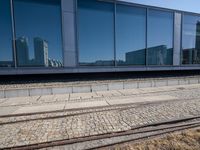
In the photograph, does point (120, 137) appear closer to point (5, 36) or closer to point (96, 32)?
point (96, 32)

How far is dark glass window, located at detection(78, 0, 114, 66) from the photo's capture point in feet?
36.8

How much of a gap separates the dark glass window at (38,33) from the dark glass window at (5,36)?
402mm

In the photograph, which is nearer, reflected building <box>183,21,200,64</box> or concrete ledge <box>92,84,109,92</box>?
concrete ledge <box>92,84,109,92</box>

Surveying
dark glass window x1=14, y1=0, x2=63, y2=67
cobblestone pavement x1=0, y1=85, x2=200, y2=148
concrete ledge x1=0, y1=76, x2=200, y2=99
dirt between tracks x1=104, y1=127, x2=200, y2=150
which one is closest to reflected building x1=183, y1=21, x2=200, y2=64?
concrete ledge x1=0, y1=76, x2=200, y2=99

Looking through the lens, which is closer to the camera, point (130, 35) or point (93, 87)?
point (93, 87)

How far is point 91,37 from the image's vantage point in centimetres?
1151

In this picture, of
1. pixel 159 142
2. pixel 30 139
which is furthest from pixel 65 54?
pixel 159 142

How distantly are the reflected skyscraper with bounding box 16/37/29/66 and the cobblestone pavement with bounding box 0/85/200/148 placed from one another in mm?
5109

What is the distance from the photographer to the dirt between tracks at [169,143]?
3.65 meters

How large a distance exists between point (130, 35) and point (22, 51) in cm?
801

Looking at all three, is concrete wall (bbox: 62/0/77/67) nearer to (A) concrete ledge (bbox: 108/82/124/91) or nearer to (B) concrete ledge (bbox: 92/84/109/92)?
(B) concrete ledge (bbox: 92/84/109/92)

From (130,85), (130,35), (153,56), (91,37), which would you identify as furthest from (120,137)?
(153,56)

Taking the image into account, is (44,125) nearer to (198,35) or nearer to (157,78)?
(157,78)

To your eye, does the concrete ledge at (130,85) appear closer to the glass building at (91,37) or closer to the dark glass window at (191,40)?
the glass building at (91,37)
